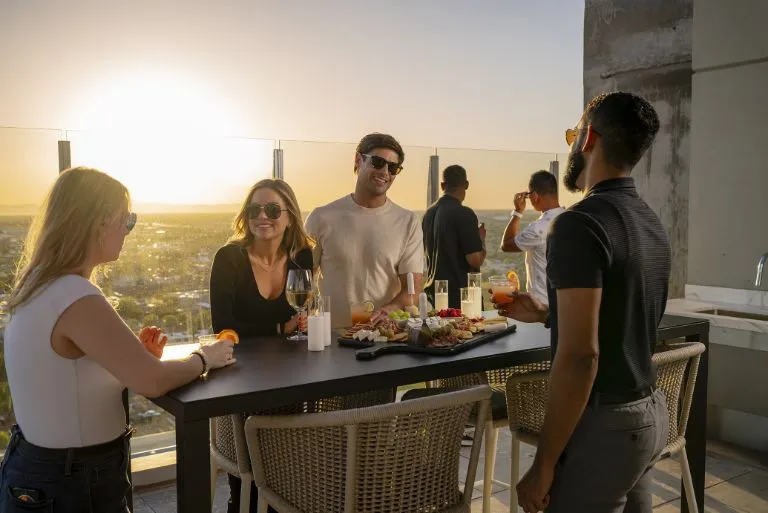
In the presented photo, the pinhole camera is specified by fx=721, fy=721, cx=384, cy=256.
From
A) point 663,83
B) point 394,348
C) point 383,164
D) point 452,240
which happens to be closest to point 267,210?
point 383,164

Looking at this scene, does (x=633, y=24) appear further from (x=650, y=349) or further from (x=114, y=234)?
(x=114, y=234)

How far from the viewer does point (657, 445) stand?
188 cm

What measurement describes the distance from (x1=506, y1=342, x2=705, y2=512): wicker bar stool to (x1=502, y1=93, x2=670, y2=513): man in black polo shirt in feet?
2.33

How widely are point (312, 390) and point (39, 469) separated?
734 mm

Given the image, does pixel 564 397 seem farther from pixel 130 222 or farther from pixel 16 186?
pixel 16 186

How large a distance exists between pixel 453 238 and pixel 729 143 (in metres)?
1.93

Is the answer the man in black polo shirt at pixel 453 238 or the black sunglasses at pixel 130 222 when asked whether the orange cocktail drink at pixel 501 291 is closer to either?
the black sunglasses at pixel 130 222

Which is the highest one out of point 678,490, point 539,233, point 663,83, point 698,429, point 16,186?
point 663,83

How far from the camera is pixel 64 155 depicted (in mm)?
3943

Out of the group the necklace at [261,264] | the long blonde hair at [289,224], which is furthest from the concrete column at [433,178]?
the necklace at [261,264]

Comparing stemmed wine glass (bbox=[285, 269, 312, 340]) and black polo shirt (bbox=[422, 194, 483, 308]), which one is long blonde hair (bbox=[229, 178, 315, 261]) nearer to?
stemmed wine glass (bbox=[285, 269, 312, 340])

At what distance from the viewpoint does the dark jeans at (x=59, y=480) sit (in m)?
1.85

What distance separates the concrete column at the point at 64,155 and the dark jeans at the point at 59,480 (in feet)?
7.69

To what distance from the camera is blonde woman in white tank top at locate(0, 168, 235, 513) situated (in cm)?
185
